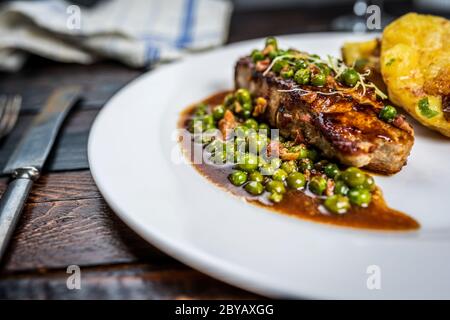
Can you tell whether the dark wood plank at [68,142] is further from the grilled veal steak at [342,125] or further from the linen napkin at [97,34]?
the grilled veal steak at [342,125]

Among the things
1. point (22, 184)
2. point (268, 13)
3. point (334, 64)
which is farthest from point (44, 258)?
point (268, 13)

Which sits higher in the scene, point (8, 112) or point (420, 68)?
point (420, 68)

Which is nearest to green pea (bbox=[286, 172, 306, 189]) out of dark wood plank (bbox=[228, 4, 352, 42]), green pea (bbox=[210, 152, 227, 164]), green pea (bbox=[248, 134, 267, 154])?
green pea (bbox=[248, 134, 267, 154])

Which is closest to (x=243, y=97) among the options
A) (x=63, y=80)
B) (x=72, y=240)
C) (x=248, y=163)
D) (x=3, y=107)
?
(x=248, y=163)

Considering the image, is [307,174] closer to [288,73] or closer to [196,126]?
[288,73]

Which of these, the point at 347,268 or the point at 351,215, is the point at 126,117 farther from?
the point at 347,268

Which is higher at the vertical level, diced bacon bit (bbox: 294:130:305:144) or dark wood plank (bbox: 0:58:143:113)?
dark wood plank (bbox: 0:58:143:113)

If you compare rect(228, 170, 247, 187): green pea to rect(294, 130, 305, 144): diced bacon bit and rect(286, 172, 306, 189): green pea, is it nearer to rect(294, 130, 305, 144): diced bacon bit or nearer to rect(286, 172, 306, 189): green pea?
rect(286, 172, 306, 189): green pea
